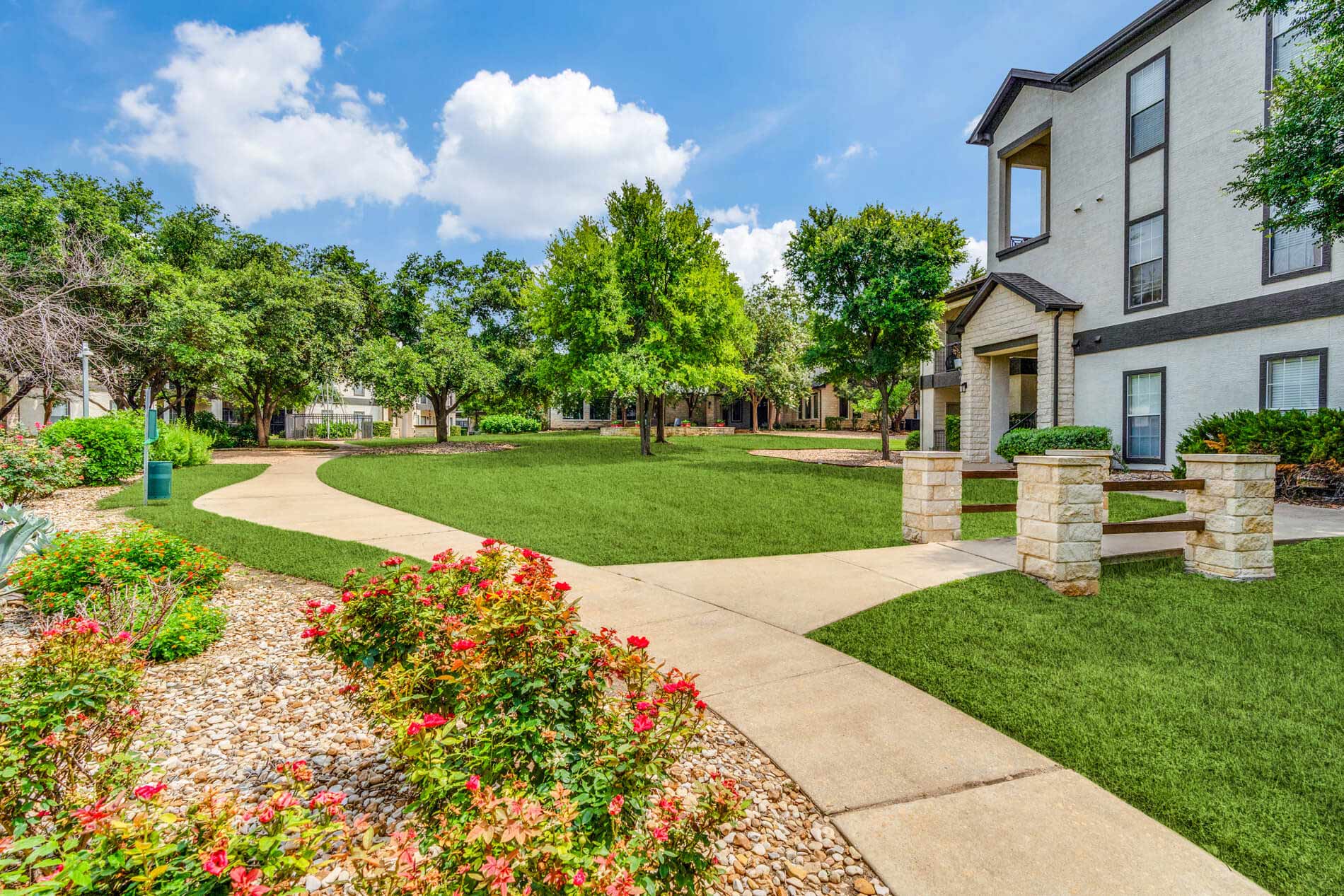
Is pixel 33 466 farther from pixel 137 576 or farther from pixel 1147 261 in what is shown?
pixel 1147 261

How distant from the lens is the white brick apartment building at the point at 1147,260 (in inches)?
434

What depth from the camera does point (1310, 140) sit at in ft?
22.4

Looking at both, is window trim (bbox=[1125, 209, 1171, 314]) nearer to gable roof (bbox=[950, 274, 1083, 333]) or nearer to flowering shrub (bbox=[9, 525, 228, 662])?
gable roof (bbox=[950, 274, 1083, 333])

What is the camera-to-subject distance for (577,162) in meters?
16.4

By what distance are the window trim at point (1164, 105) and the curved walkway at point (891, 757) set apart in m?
13.0

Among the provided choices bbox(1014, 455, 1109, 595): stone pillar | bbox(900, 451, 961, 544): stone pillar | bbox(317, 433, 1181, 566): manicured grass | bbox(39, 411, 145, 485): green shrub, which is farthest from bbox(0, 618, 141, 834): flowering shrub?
bbox(39, 411, 145, 485): green shrub

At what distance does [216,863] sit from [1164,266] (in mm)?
16955

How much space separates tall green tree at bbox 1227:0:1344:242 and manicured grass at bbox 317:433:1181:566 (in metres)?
4.09

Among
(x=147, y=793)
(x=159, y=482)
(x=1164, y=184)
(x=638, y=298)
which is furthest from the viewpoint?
(x=638, y=298)

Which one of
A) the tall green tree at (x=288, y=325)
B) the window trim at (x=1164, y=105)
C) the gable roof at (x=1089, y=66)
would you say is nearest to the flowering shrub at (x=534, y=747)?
the window trim at (x=1164, y=105)

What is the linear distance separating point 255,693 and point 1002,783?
395cm

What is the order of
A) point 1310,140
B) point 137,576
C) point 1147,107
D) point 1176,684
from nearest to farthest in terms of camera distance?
point 1176,684 < point 137,576 < point 1310,140 < point 1147,107

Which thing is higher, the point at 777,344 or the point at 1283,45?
the point at 1283,45

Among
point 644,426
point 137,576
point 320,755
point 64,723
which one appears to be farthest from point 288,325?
point 64,723
